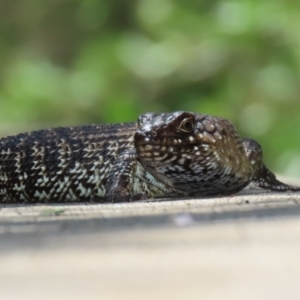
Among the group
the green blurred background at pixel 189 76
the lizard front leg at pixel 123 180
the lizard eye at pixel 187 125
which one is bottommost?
the lizard front leg at pixel 123 180

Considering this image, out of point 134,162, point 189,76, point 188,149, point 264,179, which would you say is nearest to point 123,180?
point 134,162

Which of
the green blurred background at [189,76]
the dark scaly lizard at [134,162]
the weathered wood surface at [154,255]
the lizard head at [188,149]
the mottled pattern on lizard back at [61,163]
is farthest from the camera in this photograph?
the green blurred background at [189,76]

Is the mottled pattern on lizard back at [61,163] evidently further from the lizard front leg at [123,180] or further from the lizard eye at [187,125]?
the lizard eye at [187,125]

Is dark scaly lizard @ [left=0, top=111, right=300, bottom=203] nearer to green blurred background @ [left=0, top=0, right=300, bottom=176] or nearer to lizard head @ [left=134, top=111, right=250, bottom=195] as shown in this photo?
lizard head @ [left=134, top=111, right=250, bottom=195]

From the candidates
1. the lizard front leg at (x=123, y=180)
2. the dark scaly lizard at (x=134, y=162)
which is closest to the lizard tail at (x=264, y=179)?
the dark scaly lizard at (x=134, y=162)

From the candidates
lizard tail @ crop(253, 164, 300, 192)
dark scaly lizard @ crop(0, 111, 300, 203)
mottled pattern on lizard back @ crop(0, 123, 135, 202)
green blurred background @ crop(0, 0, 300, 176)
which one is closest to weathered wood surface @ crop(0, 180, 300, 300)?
dark scaly lizard @ crop(0, 111, 300, 203)

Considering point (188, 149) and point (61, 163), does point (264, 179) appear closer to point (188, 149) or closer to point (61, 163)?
point (188, 149)
